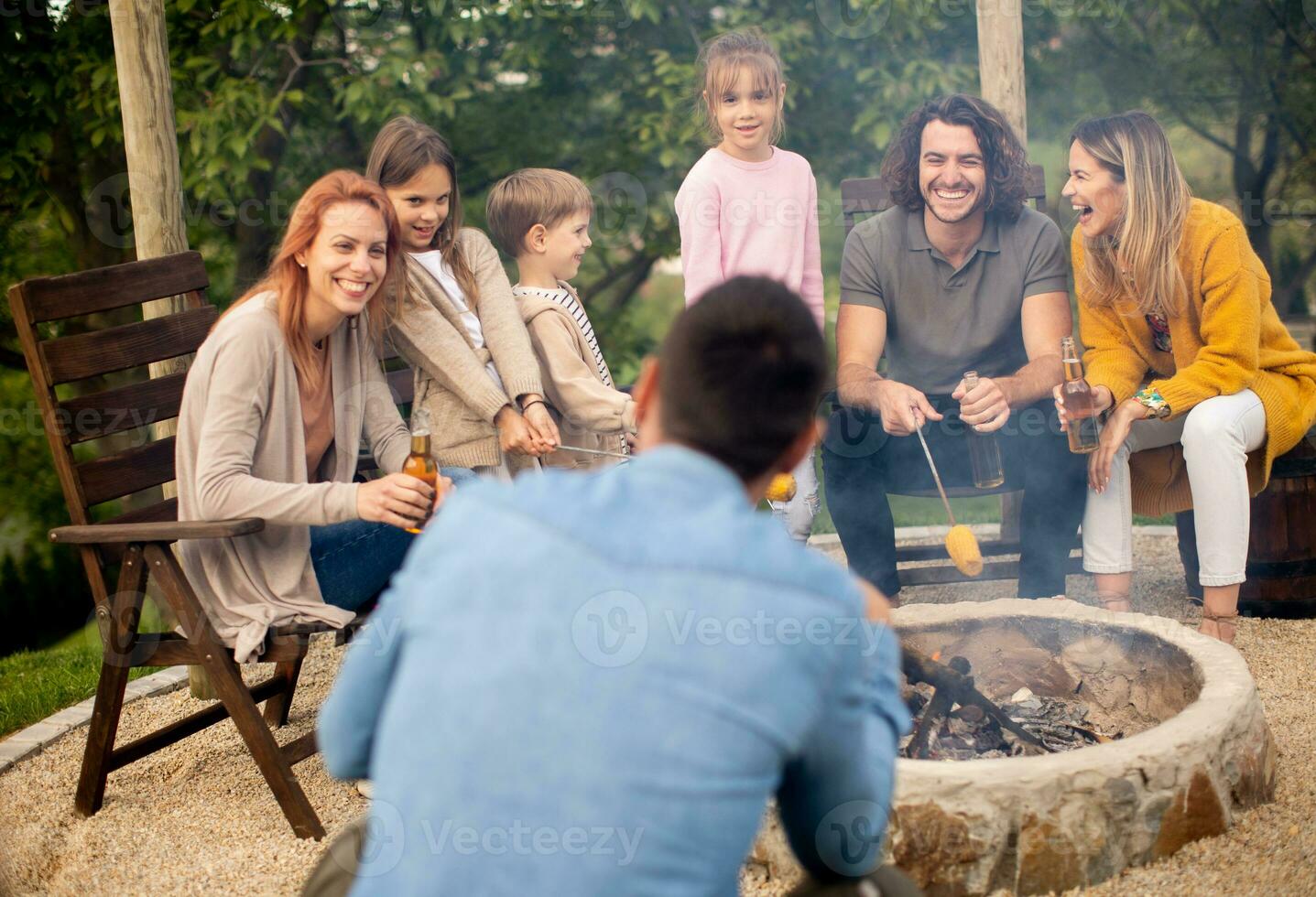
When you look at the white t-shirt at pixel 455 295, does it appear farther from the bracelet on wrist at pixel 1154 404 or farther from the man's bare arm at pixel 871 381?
the bracelet on wrist at pixel 1154 404

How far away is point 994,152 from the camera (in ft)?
14.3

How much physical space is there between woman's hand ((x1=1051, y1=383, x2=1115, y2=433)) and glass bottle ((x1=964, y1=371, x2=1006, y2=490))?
240 millimetres

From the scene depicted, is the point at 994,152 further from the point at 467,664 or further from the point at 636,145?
the point at 636,145

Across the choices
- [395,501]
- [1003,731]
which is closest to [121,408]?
[395,501]

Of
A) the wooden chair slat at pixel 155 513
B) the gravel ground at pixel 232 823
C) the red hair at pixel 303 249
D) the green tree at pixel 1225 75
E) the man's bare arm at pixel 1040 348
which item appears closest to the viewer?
the gravel ground at pixel 232 823

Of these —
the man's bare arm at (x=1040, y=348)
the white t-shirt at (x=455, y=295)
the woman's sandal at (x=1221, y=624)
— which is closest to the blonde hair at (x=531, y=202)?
the white t-shirt at (x=455, y=295)

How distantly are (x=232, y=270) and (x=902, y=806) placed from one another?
719cm

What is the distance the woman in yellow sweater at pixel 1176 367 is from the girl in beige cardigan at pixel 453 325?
1.82 m

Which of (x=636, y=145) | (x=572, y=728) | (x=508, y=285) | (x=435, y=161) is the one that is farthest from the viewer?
(x=636, y=145)

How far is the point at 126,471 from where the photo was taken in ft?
11.9

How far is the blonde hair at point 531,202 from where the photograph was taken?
13.6 ft

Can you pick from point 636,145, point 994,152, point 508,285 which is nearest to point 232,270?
point 636,145

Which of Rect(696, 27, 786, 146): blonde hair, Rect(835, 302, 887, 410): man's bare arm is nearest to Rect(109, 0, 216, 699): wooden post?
Rect(696, 27, 786, 146): blonde hair

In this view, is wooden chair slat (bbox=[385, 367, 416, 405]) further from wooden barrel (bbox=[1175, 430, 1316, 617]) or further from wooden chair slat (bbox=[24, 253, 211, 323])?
wooden barrel (bbox=[1175, 430, 1316, 617])
